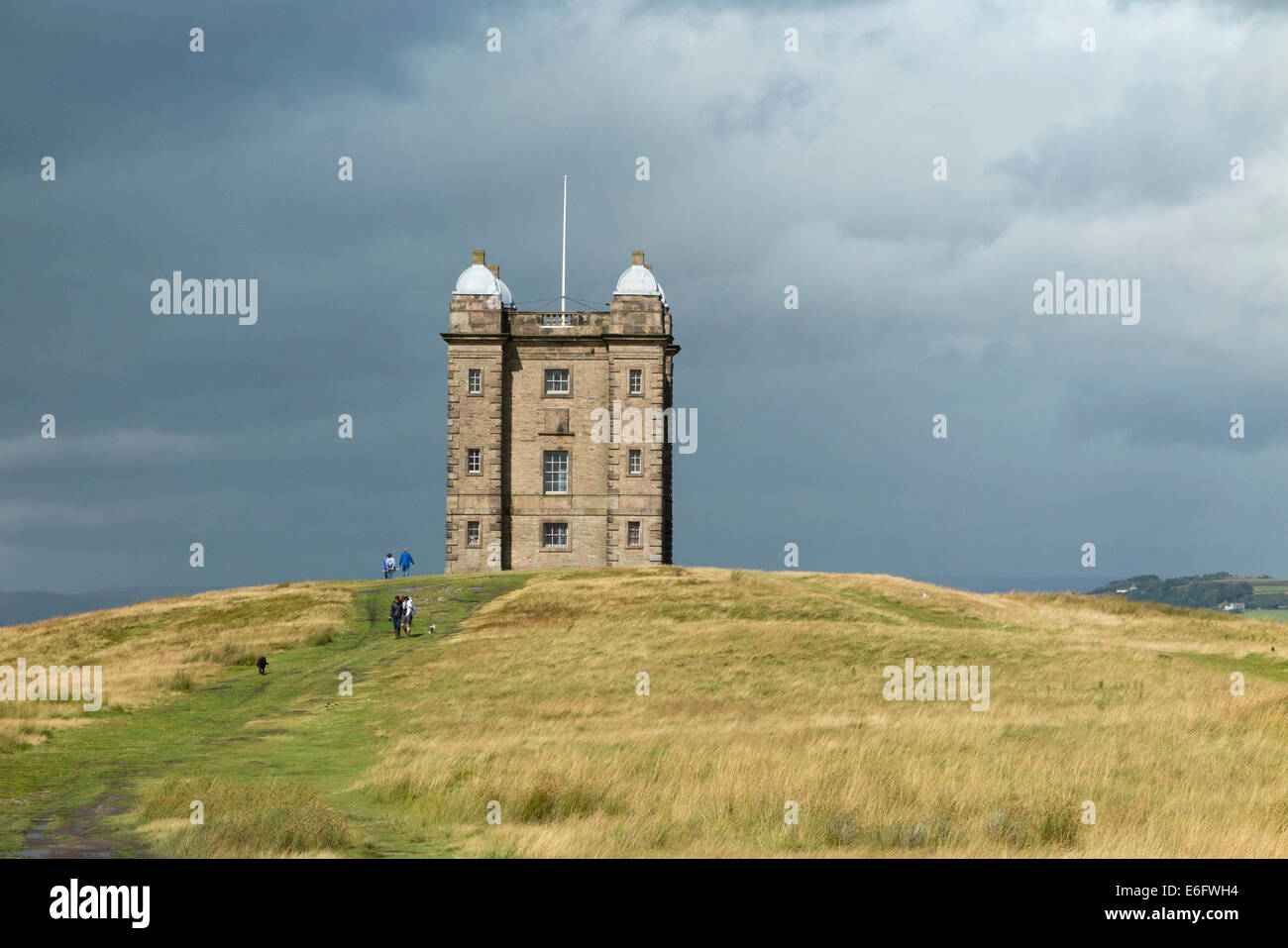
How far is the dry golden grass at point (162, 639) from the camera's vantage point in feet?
92.1

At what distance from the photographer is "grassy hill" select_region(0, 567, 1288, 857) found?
14344 mm

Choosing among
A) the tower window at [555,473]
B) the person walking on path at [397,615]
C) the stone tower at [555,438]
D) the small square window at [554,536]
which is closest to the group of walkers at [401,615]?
the person walking on path at [397,615]

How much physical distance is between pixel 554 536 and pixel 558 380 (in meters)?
7.81

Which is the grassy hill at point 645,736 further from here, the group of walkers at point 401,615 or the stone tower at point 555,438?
the stone tower at point 555,438

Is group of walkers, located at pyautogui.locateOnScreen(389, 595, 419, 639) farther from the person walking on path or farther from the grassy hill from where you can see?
the grassy hill

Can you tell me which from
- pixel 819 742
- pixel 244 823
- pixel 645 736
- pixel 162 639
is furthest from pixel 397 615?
pixel 244 823

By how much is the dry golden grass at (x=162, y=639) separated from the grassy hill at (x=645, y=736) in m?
0.21

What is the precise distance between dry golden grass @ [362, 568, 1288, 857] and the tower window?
1766cm

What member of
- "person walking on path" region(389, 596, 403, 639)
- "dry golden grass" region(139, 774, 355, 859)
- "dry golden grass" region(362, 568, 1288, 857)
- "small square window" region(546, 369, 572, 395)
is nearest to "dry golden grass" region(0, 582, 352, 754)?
"person walking on path" region(389, 596, 403, 639)

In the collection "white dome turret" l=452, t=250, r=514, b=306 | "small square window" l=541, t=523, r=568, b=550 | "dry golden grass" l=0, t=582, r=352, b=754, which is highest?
"white dome turret" l=452, t=250, r=514, b=306
